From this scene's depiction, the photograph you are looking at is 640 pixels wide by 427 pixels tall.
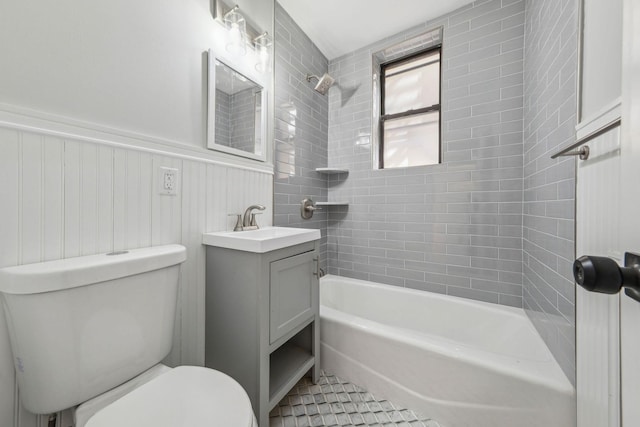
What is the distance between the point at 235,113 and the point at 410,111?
156 cm

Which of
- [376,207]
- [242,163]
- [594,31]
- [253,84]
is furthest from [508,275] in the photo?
[253,84]

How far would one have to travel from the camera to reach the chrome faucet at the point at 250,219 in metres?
1.42

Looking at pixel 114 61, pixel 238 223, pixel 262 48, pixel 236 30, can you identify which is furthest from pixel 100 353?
pixel 262 48

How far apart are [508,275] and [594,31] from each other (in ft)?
4.69

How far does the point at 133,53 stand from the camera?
965mm

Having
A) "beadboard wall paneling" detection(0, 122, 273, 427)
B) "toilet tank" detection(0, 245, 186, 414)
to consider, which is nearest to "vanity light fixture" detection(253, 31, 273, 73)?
"beadboard wall paneling" detection(0, 122, 273, 427)

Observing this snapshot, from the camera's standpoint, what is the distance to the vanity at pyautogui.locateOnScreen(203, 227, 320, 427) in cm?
102

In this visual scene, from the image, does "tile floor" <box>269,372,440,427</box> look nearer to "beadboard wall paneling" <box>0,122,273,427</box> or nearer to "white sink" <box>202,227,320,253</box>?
"beadboard wall paneling" <box>0,122,273,427</box>

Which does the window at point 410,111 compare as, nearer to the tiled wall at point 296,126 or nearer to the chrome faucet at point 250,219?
the tiled wall at point 296,126

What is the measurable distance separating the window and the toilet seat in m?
2.02

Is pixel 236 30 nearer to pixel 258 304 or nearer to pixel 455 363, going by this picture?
pixel 258 304

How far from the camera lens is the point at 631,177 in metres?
0.32

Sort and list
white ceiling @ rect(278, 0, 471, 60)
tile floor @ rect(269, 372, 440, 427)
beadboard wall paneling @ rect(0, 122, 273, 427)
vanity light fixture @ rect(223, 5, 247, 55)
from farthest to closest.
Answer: white ceiling @ rect(278, 0, 471, 60)
vanity light fixture @ rect(223, 5, 247, 55)
tile floor @ rect(269, 372, 440, 427)
beadboard wall paneling @ rect(0, 122, 273, 427)

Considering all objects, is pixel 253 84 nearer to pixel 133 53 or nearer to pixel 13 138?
pixel 133 53
